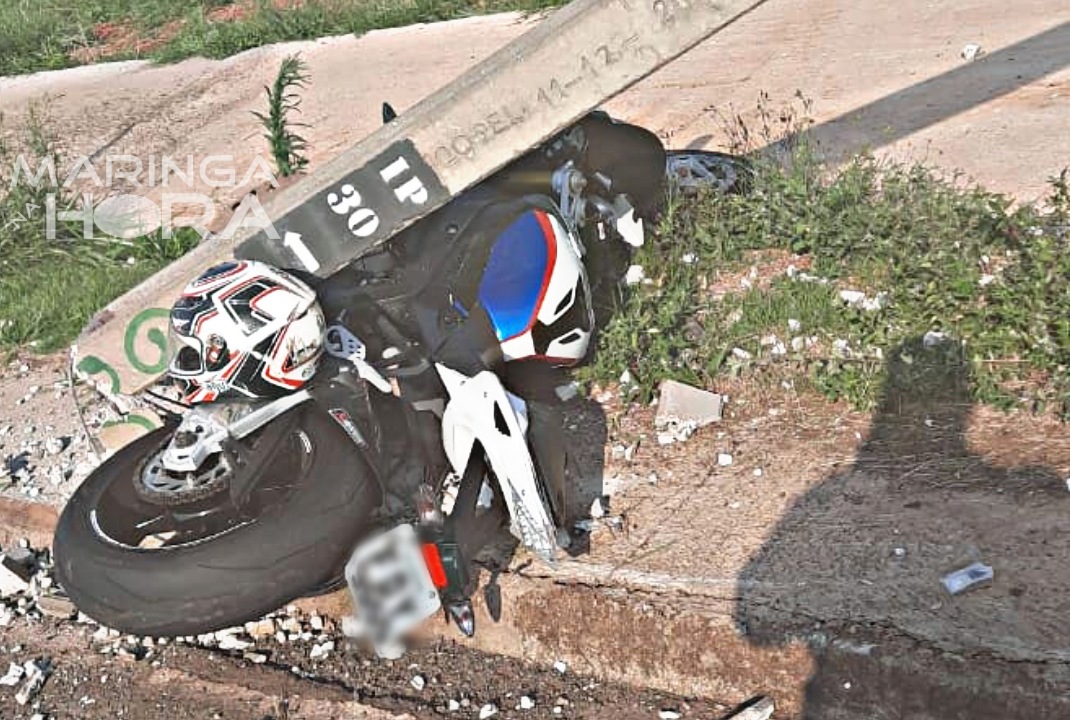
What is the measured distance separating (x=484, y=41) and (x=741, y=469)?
7126mm

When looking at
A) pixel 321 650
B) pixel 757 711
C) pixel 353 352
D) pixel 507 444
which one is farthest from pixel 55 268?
pixel 757 711

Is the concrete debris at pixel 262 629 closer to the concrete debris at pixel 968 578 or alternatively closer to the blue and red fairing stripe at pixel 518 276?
the blue and red fairing stripe at pixel 518 276

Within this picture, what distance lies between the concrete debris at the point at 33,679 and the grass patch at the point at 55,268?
8.71ft

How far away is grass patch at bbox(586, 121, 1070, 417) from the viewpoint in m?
5.04

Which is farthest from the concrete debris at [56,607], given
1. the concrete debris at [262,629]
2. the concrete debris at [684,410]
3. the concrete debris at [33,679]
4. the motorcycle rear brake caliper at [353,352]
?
the concrete debris at [684,410]

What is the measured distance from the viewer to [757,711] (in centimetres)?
395

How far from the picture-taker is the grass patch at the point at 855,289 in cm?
504

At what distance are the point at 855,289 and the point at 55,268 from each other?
16.3 ft

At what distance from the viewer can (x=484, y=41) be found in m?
11.2

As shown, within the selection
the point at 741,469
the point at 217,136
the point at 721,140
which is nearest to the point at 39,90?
the point at 217,136

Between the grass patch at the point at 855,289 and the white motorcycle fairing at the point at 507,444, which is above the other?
the white motorcycle fairing at the point at 507,444

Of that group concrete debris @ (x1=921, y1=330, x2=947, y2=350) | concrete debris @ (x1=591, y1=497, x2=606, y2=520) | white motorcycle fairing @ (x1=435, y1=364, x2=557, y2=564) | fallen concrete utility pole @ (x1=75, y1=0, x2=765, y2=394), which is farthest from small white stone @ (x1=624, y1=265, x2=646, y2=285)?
white motorcycle fairing @ (x1=435, y1=364, x2=557, y2=564)

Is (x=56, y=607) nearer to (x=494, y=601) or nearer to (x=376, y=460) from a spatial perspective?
(x=376, y=460)

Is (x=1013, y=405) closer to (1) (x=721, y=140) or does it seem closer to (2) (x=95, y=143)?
(1) (x=721, y=140)
